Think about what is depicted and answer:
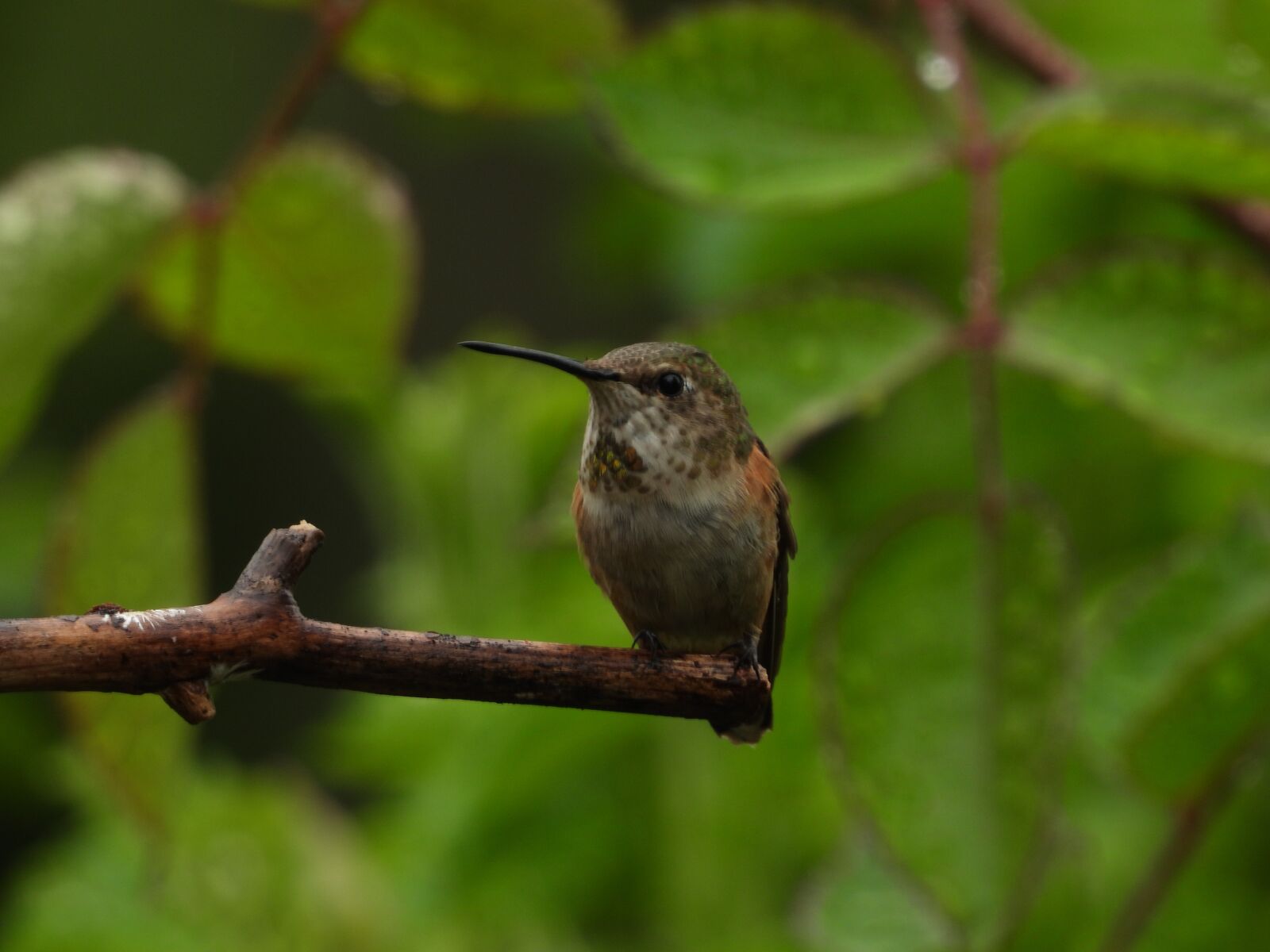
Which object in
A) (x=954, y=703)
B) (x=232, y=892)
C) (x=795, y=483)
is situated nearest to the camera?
(x=954, y=703)

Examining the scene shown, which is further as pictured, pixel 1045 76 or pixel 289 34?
pixel 289 34

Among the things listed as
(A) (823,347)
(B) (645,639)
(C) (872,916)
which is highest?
(A) (823,347)

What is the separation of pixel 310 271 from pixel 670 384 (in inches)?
17.9

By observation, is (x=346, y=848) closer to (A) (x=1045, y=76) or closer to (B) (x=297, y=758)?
(A) (x=1045, y=76)

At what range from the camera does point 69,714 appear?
1.51 meters

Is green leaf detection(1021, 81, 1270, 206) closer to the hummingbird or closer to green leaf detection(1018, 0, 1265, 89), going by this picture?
the hummingbird

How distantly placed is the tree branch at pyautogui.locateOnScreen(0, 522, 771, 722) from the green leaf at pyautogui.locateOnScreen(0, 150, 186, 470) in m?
0.64

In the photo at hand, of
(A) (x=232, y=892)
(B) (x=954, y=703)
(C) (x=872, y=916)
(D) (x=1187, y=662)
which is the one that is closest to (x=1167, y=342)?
(D) (x=1187, y=662)

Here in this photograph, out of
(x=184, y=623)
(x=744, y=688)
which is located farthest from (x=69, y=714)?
(x=744, y=688)

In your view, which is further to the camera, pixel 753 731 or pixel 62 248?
pixel 753 731

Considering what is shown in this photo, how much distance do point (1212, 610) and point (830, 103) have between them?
67 centimetres

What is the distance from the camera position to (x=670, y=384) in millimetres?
1743

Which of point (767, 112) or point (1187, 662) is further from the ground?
point (767, 112)

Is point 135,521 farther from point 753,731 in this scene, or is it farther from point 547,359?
point 753,731
